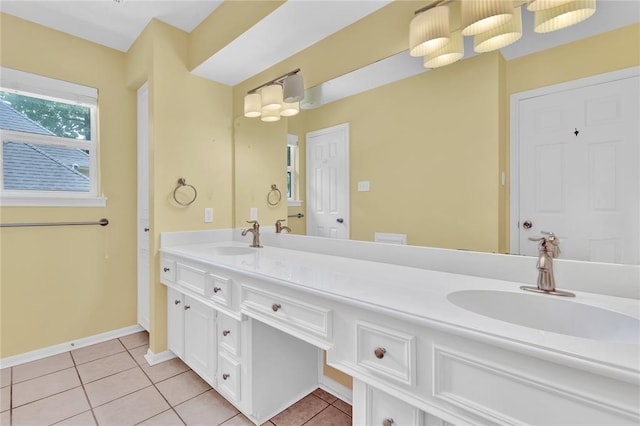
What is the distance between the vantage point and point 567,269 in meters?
1.03

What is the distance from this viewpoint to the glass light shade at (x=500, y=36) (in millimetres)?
1115

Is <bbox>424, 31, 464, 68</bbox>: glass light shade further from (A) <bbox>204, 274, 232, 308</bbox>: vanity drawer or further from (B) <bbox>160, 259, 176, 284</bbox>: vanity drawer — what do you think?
(B) <bbox>160, 259, 176, 284</bbox>: vanity drawer

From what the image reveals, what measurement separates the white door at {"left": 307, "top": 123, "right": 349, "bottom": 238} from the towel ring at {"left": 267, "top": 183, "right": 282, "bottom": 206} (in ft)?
1.01

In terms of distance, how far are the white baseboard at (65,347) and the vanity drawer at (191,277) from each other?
3.80 feet

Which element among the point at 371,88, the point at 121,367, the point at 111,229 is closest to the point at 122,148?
the point at 111,229

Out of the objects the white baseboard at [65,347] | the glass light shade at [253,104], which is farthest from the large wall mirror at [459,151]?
the white baseboard at [65,347]

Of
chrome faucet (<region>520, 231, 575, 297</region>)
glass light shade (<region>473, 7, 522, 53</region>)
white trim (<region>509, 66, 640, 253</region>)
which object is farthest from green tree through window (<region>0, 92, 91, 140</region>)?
chrome faucet (<region>520, 231, 575, 297</region>)

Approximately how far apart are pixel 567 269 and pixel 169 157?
2.35 meters

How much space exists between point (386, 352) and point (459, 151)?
0.88 meters

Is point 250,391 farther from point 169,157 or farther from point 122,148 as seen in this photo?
point 122,148

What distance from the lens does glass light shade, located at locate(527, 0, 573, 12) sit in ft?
3.37

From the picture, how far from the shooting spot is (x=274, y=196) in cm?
215

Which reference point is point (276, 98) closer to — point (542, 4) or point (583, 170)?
point (542, 4)

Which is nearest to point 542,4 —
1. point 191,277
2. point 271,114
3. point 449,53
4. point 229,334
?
point 449,53
